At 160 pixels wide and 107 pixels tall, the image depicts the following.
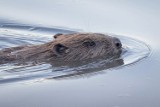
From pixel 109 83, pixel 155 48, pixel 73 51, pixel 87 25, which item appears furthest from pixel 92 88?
pixel 87 25

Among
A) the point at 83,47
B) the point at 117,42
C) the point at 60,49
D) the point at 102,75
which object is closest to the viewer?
the point at 102,75

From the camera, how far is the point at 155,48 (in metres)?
8.32

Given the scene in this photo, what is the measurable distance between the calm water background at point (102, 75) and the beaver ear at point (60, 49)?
2.58 ft

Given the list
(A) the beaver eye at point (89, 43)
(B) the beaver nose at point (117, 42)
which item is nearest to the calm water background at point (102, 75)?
(B) the beaver nose at point (117, 42)

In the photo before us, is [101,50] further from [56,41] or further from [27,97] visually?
[27,97]

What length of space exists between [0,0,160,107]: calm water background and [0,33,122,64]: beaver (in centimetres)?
55

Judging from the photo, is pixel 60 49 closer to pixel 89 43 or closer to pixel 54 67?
pixel 54 67

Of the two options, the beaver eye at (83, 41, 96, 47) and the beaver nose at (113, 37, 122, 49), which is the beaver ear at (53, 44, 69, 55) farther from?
the beaver nose at (113, 37, 122, 49)

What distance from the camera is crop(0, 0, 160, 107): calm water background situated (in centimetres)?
590

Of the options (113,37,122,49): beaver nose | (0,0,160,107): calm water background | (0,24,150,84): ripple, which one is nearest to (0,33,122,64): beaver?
(113,37,122,49): beaver nose

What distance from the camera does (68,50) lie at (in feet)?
24.7

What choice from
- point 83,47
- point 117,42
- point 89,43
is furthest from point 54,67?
point 117,42

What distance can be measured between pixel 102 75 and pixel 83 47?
2.76 ft

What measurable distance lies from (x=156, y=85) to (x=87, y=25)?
10.8 ft
